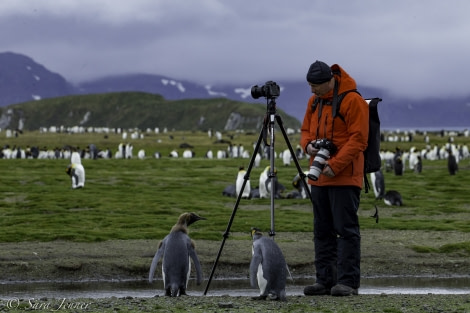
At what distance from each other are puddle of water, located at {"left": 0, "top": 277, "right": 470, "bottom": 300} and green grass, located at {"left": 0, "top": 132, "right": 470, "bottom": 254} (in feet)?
7.42

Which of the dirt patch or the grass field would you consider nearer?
the grass field

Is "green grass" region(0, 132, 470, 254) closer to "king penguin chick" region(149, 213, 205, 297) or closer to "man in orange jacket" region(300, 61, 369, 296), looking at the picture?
"man in orange jacket" region(300, 61, 369, 296)

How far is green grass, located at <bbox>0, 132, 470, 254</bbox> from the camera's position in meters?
16.8

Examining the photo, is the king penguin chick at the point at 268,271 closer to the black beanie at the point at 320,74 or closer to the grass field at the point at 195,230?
the grass field at the point at 195,230

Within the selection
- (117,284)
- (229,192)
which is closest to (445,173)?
(229,192)

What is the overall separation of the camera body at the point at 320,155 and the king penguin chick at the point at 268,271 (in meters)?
0.91

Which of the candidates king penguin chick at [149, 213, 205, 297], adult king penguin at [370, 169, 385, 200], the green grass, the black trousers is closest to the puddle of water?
king penguin chick at [149, 213, 205, 297]

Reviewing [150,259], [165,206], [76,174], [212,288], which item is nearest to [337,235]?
[212,288]

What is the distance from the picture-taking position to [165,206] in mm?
22156

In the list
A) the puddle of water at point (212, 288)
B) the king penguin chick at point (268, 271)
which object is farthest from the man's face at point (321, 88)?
the puddle of water at point (212, 288)

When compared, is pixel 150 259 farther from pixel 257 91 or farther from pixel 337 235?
pixel 257 91

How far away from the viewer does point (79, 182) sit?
2867cm

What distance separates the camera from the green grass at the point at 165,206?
16766 mm

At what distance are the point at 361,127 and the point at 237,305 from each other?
205 cm
